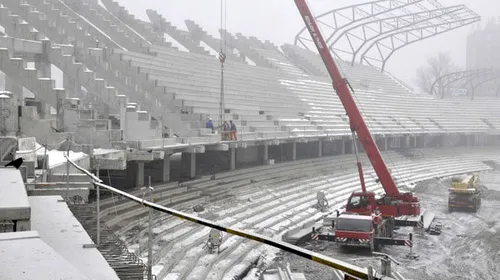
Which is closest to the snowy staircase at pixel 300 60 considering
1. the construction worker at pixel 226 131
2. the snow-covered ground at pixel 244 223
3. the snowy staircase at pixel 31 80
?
the snow-covered ground at pixel 244 223

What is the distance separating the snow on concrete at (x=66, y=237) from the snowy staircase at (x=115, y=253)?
37cm

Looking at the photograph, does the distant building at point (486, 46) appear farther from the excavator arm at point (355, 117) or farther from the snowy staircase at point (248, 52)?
the excavator arm at point (355, 117)

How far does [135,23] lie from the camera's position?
3644 centimetres

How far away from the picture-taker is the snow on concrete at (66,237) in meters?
3.98

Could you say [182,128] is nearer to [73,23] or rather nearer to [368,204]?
[368,204]

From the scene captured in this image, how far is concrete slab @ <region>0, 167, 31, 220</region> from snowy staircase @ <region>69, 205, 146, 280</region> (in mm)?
980

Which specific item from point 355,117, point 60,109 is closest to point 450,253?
point 355,117

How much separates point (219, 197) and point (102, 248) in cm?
1267

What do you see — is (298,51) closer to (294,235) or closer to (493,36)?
(294,235)

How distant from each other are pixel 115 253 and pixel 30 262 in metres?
2.60

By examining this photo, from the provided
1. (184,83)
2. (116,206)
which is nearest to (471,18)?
(184,83)

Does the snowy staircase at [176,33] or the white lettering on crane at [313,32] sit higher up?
the snowy staircase at [176,33]

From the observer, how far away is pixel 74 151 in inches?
507

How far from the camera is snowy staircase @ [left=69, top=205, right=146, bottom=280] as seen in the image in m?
4.83
